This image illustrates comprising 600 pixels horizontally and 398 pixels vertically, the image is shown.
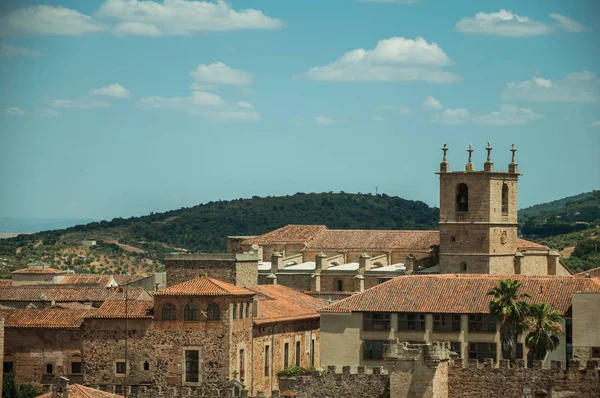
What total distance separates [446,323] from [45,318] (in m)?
18.3

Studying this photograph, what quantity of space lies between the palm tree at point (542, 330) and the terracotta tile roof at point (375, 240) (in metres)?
32.2

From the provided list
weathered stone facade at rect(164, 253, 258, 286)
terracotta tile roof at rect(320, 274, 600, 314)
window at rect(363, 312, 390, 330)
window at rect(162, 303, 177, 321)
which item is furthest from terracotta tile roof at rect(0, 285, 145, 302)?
window at rect(363, 312, 390, 330)

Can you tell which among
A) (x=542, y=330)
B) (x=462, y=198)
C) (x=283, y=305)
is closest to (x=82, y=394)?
(x=542, y=330)

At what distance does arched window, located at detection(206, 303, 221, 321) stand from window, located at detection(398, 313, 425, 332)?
7408 millimetres

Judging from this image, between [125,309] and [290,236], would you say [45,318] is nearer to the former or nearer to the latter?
[125,309]

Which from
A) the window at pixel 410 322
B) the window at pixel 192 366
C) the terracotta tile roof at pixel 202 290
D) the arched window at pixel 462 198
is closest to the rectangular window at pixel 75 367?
the terracotta tile roof at pixel 202 290

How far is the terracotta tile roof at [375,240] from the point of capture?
93.0 m

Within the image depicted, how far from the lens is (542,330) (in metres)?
58.4

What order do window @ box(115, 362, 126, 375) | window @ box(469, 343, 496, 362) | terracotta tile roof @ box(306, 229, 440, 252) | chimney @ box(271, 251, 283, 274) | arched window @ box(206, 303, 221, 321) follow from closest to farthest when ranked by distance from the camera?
window @ box(469, 343, 496, 362), arched window @ box(206, 303, 221, 321), window @ box(115, 362, 126, 375), chimney @ box(271, 251, 283, 274), terracotta tile roof @ box(306, 229, 440, 252)

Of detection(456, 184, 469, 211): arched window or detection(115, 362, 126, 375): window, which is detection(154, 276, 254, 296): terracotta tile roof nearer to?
detection(115, 362, 126, 375): window

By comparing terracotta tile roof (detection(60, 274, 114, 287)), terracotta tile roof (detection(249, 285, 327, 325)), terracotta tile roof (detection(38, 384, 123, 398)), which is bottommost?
terracotta tile roof (detection(38, 384, 123, 398))

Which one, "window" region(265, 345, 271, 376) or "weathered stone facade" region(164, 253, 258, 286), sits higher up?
"weathered stone facade" region(164, 253, 258, 286)

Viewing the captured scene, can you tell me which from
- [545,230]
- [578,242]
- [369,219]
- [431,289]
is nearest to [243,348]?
[431,289]

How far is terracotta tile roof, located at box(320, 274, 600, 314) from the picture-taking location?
62.5 m
